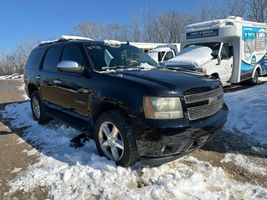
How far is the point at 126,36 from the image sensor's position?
171 ft

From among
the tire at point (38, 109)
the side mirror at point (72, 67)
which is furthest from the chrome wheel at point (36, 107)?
the side mirror at point (72, 67)

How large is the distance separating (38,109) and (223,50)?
746 cm

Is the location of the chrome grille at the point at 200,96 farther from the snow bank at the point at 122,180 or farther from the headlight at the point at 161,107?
the snow bank at the point at 122,180

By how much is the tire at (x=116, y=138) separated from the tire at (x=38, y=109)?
2687mm

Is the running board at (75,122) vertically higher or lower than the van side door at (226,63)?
lower

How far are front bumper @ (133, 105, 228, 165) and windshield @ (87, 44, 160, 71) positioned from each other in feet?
4.66

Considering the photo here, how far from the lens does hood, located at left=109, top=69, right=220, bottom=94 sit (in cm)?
352

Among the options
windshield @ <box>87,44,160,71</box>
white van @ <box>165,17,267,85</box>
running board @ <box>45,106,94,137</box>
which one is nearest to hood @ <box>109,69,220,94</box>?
windshield @ <box>87,44,160,71</box>

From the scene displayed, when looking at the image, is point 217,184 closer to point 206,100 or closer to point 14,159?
point 206,100

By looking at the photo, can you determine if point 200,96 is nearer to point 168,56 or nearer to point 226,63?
point 226,63

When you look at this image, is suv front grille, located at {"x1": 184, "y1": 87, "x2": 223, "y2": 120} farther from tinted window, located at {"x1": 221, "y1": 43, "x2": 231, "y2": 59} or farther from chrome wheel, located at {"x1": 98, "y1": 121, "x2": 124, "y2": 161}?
tinted window, located at {"x1": 221, "y1": 43, "x2": 231, "y2": 59}

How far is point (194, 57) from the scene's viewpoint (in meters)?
10.2

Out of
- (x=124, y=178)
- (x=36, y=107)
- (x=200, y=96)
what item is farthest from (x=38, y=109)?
(x=200, y=96)

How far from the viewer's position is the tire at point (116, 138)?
3678 millimetres
